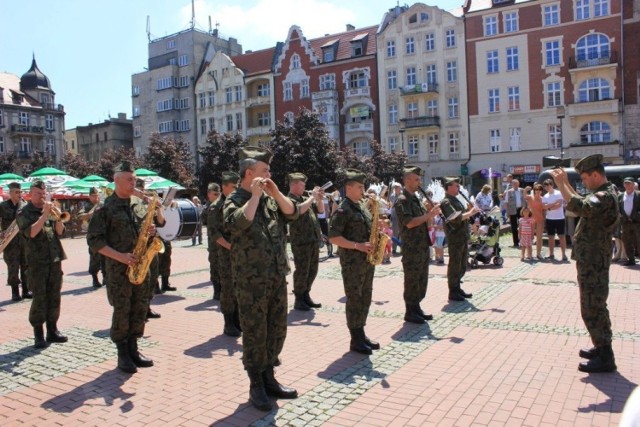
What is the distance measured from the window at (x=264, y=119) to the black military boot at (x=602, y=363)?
4889 centimetres

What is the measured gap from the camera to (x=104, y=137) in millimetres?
72375

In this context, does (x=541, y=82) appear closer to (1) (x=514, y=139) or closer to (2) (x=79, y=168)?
(1) (x=514, y=139)

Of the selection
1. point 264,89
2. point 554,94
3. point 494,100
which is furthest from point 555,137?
point 264,89

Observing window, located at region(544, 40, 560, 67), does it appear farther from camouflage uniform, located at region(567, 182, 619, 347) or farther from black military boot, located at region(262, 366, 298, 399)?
black military boot, located at region(262, 366, 298, 399)

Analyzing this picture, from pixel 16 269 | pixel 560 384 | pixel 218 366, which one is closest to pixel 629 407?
pixel 560 384

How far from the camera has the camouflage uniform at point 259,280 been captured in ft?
16.2

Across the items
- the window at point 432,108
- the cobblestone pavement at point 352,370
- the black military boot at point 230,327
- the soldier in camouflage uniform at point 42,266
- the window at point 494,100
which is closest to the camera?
the cobblestone pavement at point 352,370

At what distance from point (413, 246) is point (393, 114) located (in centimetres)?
3828

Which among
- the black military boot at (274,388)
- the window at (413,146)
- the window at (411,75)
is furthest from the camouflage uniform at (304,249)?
the window at (411,75)

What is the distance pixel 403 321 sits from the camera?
818 centimetres

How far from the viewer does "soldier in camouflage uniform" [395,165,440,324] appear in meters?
8.04

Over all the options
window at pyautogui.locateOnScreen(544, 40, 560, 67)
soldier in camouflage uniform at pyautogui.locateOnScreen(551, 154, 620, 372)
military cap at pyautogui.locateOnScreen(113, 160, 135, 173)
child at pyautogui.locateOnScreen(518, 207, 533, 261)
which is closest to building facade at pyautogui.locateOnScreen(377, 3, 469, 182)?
window at pyautogui.locateOnScreen(544, 40, 560, 67)

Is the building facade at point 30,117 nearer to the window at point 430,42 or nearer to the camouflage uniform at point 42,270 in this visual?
the window at point 430,42

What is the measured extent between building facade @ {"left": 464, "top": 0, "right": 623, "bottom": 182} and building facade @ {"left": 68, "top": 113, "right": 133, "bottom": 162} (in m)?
46.5
